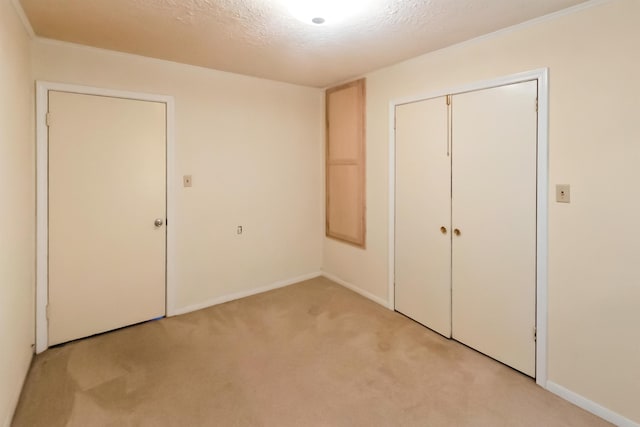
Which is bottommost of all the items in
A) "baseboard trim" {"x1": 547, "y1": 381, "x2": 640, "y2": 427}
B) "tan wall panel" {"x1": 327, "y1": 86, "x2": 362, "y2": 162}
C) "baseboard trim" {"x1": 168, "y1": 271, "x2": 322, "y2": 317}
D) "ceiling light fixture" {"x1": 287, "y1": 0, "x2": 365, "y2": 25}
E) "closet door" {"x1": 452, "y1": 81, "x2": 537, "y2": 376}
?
"baseboard trim" {"x1": 547, "y1": 381, "x2": 640, "y2": 427}

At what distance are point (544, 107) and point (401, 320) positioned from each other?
2056 mm

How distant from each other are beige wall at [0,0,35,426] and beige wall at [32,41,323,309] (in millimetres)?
545

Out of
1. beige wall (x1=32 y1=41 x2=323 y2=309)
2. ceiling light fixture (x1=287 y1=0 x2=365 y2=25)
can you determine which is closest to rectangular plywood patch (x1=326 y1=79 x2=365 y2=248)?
beige wall (x1=32 y1=41 x2=323 y2=309)

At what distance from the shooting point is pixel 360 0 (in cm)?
198

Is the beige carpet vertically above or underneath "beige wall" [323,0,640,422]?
underneath

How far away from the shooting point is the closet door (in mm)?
2297

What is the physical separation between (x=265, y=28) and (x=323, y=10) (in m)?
0.49

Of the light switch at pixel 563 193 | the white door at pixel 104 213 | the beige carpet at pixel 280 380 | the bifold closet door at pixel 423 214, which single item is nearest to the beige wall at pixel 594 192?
the light switch at pixel 563 193

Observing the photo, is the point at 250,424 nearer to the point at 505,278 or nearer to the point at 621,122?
the point at 505,278

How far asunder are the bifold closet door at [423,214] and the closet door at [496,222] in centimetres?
10

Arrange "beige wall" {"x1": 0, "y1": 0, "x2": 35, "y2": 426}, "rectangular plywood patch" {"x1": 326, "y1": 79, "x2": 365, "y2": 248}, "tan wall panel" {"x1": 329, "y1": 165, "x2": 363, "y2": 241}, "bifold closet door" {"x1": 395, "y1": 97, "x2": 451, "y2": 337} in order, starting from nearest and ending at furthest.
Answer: "beige wall" {"x1": 0, "y1": 0, "x2": 35, "y2": 426}, "bifold closet door" {"x1": 395, "y1": 97, "x2": 451, "y2": 337}, "rectangular plywood patch" {"x1": 326, "y1": 79, "x2": 365, "y2": 248}, "tan wall panel" {"x1": 329, "y1": 165, "x2": 363, "y2": 241}

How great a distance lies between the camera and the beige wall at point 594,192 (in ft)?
6.10

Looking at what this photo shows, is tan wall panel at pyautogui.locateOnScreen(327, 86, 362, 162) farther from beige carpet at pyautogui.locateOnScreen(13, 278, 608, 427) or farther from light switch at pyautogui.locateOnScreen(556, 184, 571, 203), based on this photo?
light switch at pyautogui.locateOnScreen(556, 184, 571, 203)

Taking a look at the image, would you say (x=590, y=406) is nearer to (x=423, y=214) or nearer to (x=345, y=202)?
(x=423, y=214)
